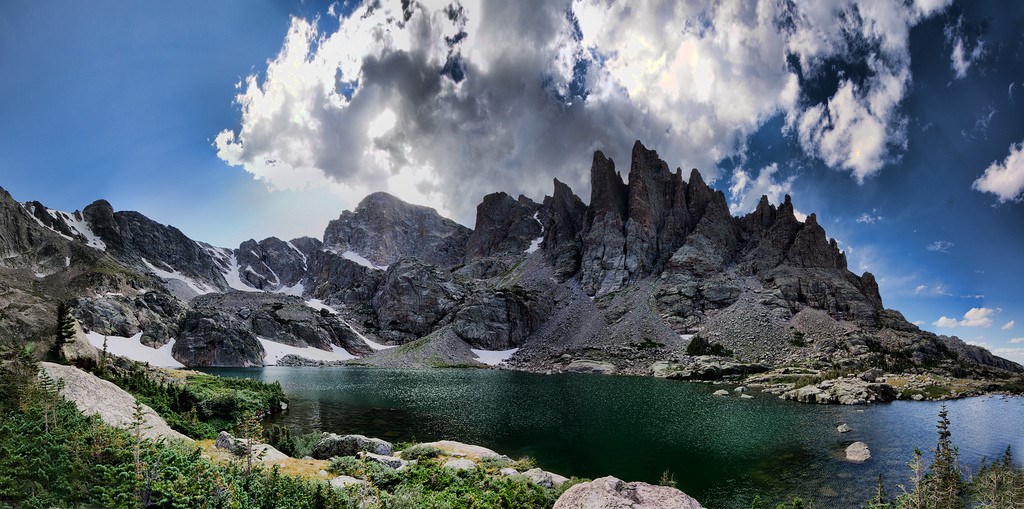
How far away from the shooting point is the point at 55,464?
1116cm

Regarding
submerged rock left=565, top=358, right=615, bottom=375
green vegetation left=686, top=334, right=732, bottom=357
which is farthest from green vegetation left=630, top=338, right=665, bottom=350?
submerged rock left=565, top=358, right=615, bottom=375

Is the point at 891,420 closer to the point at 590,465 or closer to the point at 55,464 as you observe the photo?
the point at 590,465

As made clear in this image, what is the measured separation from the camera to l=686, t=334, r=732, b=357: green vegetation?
13350 cm

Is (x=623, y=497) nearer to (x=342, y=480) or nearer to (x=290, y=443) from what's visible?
(x=342, y=480)

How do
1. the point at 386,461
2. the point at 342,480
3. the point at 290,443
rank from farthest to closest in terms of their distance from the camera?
1. the point at 290,443
2. the point at 386,461
3. the point at 342,480

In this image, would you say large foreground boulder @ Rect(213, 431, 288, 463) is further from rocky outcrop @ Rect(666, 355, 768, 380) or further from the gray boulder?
rocky outcrop @ Rect(666, 355, 768, 380)

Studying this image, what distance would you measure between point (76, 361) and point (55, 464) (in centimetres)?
1740

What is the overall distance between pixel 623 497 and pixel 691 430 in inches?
→ 1566

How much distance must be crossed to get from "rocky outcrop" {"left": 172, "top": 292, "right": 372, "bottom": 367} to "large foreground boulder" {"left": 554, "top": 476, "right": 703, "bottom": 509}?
161 meters

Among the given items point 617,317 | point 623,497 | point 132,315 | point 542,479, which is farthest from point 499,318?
point 623,497

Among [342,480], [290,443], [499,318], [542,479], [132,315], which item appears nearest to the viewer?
[342,480]

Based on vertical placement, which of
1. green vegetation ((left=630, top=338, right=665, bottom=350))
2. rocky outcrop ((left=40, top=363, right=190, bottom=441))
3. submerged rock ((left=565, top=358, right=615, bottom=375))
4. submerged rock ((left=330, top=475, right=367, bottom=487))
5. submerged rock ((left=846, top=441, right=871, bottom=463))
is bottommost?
submerged rock ((left=565, top=358, right=615, bottom=375))

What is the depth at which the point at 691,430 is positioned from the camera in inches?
1805

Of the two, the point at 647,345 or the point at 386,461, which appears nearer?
the point at 386,461
